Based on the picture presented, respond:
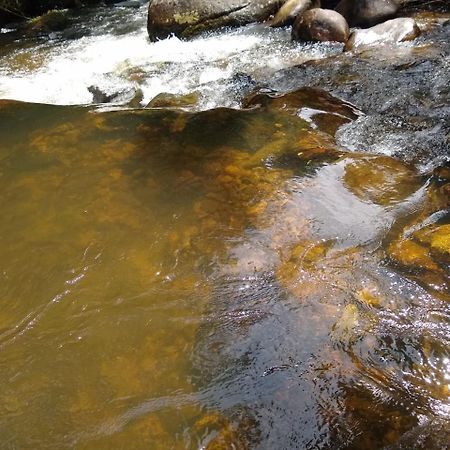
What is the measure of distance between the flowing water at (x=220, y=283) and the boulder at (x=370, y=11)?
11.4 ft

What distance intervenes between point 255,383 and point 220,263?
886 mm

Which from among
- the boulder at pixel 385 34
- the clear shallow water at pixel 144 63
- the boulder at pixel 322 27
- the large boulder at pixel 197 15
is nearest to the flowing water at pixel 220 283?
the clear shallow water at pixel 144 63

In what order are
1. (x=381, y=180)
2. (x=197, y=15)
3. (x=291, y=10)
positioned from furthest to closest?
(x=197, y=15), (x=291, y=10), (x=381, y=180)

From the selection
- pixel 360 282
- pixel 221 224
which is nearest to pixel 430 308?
pixel 360 282

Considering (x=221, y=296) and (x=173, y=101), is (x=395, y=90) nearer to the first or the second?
(x=173, y=101)

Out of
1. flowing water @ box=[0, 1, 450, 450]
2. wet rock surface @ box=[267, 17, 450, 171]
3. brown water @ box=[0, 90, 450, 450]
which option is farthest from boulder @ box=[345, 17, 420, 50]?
brown water @ box=[0, 90, 450, 450]

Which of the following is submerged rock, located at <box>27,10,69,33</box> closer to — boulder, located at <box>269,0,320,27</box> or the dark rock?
the dark rock

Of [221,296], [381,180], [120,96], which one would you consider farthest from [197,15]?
[221,296]

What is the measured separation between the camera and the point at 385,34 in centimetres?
649

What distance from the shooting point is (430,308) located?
2346 millimetres

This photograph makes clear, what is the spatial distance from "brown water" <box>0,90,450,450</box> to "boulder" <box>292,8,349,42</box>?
3.57 metres

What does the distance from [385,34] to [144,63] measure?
3822mm

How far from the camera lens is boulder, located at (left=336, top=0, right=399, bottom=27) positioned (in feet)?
23.6

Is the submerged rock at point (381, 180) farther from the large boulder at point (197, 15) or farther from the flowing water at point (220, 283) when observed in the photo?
the large boulder at point (197, 15)
